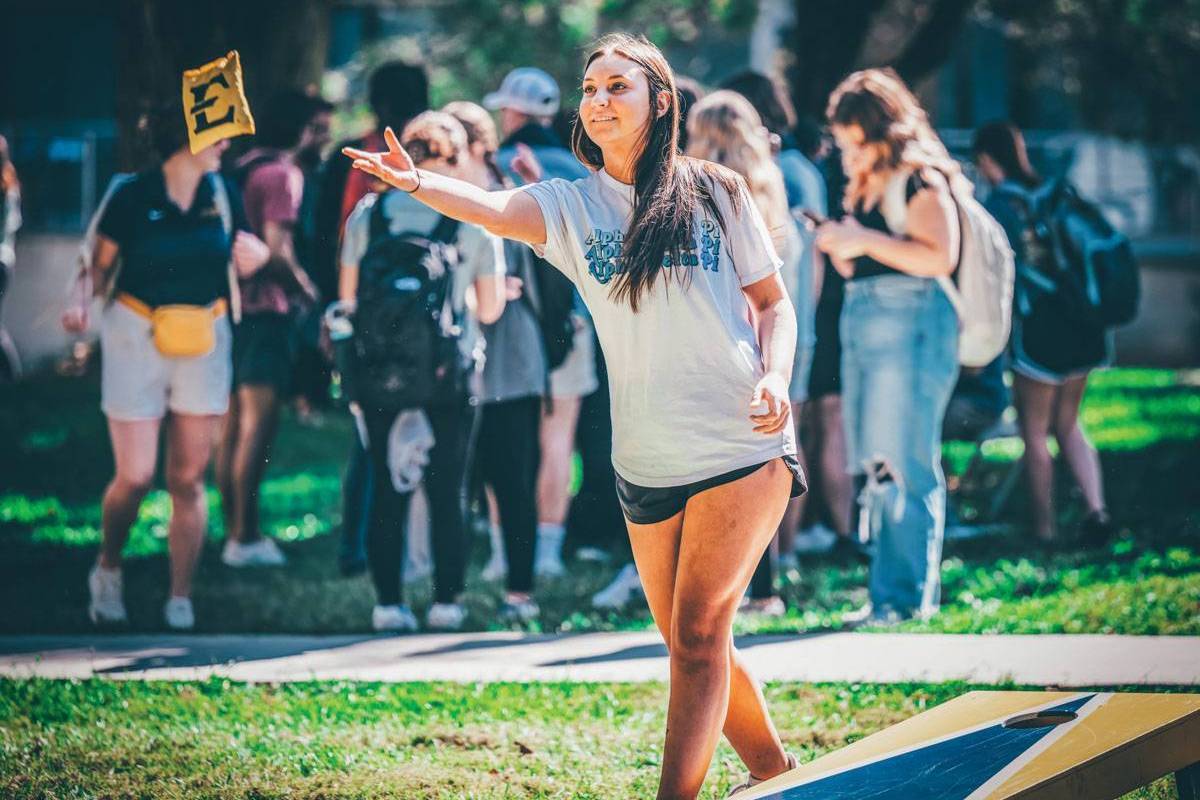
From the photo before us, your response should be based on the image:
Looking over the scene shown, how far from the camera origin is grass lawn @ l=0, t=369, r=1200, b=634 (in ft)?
23.5

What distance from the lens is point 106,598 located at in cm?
719

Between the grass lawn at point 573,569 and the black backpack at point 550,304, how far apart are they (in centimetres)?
119

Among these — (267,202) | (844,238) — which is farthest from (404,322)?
(844,238)

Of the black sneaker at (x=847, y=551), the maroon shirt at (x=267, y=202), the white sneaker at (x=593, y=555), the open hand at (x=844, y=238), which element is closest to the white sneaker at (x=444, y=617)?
the white sneaker at (x=593, y=555)

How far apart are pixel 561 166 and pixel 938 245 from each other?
79.5 inches

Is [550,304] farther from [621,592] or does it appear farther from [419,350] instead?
[621,592]

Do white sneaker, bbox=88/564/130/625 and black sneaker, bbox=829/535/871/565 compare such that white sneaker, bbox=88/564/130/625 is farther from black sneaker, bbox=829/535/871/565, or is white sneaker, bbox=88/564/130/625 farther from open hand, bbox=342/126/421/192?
open hand, bbox=342/126/421/192

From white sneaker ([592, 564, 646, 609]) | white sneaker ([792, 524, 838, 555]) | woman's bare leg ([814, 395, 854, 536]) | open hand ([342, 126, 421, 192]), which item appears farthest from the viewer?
white sneaker ([792, 524, 838, 555])

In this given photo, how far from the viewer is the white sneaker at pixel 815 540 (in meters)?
8.92

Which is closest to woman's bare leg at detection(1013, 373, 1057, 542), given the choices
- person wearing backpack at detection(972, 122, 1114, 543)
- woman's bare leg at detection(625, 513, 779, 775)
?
person wearing backpack at detection(972, 122, 1114, 543)

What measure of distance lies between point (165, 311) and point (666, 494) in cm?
339

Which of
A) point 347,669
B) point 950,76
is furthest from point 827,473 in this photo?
point 950,76

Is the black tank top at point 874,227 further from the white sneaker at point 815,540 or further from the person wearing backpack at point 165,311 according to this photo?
the person wearing backpack at point 165,311

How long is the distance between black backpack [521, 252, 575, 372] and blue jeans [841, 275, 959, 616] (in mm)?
1454
